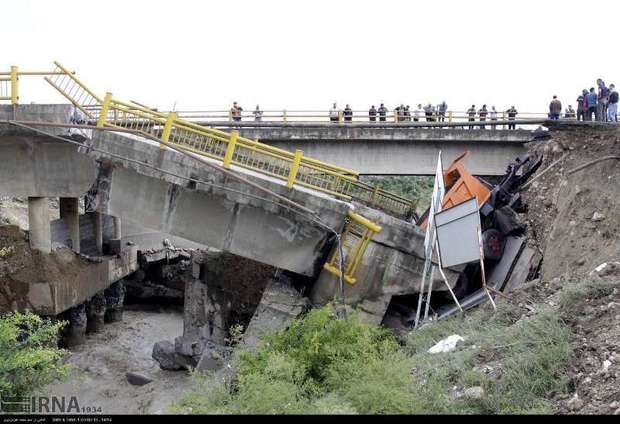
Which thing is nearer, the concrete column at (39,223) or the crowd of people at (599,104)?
the concrete column at (39,223)

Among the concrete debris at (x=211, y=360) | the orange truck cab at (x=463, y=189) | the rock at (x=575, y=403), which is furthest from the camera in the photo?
the orange truck cab at (x=463, y=189)

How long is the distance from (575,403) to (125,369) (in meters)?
12.0

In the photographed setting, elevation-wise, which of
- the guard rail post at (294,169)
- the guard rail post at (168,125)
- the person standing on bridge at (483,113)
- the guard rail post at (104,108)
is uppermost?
the person standing on bridge at (483,113)

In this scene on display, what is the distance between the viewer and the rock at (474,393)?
6176mm

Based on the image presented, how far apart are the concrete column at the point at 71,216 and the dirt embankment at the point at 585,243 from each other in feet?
44.3

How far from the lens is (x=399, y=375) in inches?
254

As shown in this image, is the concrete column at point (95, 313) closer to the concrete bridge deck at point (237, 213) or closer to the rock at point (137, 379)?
the rock at point (137, 379)

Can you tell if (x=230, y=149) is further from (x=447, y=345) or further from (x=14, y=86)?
(x=447, y=345)

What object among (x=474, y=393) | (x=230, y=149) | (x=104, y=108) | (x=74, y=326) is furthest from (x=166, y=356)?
(x=474, y=393)

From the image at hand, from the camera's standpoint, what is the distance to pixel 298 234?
476 inches

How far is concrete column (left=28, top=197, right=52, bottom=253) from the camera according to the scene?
14.4 m

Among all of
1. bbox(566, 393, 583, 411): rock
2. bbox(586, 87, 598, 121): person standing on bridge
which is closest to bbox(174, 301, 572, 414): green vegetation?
bbox(566, 393, 583, 411): rock

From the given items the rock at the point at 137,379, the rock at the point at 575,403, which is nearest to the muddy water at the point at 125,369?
the rock at the point at 137,379

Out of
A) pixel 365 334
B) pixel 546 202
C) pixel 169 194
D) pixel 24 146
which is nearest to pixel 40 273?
pixel 24 146
